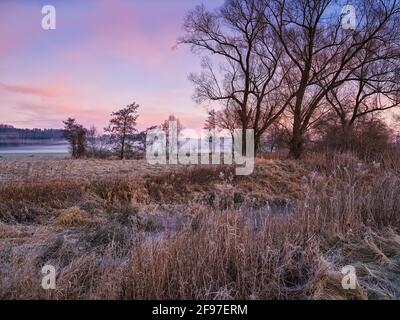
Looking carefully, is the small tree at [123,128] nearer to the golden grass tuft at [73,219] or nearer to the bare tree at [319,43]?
the bare tree at [319,43]

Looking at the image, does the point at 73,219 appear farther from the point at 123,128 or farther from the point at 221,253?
the point at 123,128

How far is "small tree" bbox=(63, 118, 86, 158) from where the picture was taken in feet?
107

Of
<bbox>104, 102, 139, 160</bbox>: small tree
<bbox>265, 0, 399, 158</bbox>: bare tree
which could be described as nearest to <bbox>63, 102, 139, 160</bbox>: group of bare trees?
<bbox>104, 102, 139, 160</bbox>: small tree

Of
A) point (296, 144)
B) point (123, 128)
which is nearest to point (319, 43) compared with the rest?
point (296, 144)

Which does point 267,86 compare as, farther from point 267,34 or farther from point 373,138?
point 373,138

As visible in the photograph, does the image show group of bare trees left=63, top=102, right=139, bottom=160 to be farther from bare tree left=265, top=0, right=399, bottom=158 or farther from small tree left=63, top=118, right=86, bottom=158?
bare tree left=265, top=0, right=399, bottom=158

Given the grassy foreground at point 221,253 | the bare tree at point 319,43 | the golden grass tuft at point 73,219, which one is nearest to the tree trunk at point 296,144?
the bare tree at point 319,43

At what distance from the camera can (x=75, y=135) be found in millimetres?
33031

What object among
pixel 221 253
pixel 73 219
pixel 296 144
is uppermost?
pixel 296 144

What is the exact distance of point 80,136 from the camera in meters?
33.1

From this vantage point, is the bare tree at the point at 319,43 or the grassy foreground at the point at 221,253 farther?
the bare tree at the point at 319,43

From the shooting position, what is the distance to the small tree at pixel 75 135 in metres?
32.6
